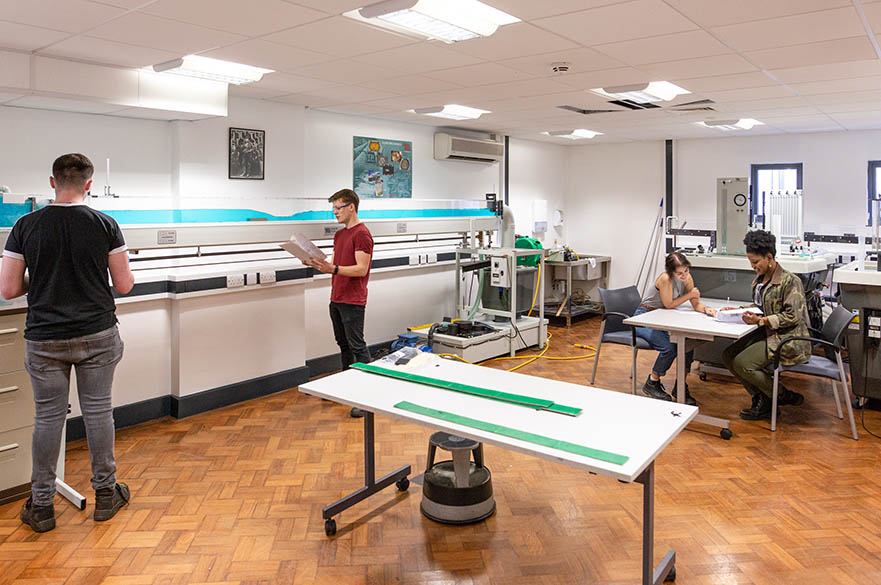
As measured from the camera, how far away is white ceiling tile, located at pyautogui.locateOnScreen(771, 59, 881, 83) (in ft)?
13.6

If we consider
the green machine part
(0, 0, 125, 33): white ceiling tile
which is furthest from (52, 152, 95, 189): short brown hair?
the green machine part

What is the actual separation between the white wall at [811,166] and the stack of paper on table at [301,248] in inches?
237

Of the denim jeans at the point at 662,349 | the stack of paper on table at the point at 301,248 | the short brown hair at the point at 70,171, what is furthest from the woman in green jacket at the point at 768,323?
the short brown hair at the point at 70,171

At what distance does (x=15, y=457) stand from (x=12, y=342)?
24.3 inches

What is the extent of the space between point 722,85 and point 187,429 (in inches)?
183

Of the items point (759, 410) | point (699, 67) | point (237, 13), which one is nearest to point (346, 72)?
point (237, 13)

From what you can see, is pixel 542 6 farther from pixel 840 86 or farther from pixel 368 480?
pixel 840 86

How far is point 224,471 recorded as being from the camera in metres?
3.90

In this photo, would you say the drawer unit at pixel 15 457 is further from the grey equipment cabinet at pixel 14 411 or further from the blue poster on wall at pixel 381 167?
the blue poster on wall at pixel 381 167

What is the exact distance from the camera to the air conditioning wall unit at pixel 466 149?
7253 millimetres

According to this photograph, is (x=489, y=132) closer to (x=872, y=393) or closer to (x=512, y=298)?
(x=512, y=298)

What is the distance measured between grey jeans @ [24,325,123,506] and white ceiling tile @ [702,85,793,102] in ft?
15.3

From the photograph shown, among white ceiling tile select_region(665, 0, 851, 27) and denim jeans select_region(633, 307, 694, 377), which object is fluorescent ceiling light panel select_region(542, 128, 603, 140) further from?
white ceiling tile select_region(665, 0, 851, 27)

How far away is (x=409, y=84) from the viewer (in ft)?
15.8
